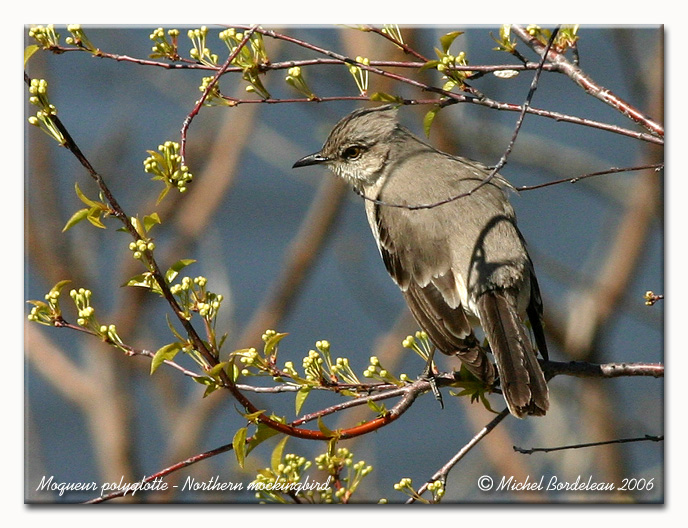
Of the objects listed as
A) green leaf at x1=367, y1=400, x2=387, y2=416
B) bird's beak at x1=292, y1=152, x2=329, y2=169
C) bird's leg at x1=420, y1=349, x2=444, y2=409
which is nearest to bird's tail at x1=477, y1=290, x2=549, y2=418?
bird's leg at x1=420, y1=349, x2=444, y2=409

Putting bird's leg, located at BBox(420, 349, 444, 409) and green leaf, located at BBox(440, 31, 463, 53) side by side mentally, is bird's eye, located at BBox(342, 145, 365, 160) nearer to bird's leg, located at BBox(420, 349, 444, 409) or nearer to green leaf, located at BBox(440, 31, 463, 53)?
bird's leg, located at BBox(420, 349, 444, 409)

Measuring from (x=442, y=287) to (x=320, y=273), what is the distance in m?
1.55

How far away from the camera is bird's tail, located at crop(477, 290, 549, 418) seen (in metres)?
2.04

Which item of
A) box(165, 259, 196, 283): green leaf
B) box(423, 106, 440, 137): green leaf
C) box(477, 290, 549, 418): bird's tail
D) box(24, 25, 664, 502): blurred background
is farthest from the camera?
box(24, 25, 664, 502): blurred background

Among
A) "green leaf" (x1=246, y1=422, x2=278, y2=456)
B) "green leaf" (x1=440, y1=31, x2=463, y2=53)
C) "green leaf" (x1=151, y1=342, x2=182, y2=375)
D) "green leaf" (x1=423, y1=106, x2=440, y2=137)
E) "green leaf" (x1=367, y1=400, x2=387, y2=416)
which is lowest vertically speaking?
"green leaf" (x1=246, y1=422, x2=278, y2=456)

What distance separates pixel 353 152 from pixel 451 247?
50 cm

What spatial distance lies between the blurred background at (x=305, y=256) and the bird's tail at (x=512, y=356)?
2.69 ft

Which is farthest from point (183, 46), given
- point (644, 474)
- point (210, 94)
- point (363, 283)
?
point (644, 474)

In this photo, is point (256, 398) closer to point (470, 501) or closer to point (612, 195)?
point (470, 501)

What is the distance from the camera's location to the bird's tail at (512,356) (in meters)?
2.04

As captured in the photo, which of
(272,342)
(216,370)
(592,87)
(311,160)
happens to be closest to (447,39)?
(592,87)

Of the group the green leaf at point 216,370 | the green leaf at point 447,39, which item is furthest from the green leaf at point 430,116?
the green leaf at point 216,370

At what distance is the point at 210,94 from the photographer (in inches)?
74.4

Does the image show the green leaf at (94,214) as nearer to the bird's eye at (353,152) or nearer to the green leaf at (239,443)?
the green leaf at (239,443)
